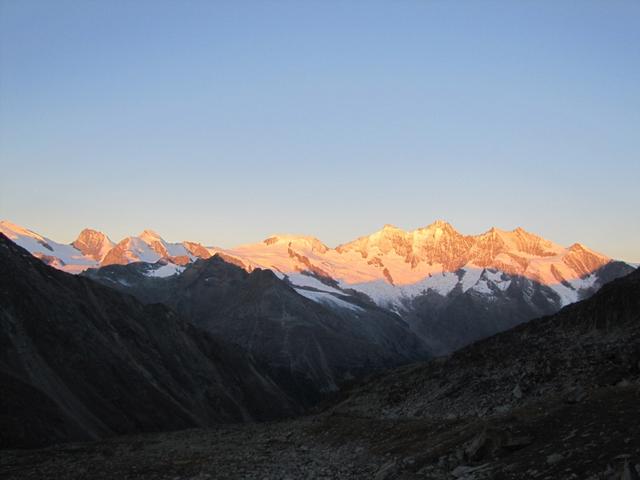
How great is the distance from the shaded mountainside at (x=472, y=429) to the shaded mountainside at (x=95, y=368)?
30723 millimetres

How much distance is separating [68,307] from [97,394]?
19.1 meters

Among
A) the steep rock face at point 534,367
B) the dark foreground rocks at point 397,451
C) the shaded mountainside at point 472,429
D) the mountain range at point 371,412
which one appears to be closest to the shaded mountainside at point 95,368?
the mountain range at point 371,412

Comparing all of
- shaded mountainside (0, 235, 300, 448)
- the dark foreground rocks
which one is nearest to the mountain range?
the dark foreground rocks

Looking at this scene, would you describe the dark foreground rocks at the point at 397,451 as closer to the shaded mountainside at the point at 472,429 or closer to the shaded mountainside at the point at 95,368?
the shaded mountainside at the point at 472,429

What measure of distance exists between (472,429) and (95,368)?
81711mm

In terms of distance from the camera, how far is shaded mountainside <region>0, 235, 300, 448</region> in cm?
7950

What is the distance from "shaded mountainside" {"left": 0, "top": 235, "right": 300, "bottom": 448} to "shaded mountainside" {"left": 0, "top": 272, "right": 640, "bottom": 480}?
101 feet

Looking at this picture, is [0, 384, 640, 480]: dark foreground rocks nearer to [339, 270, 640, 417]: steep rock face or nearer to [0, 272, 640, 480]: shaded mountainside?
[0, 272, 640, 480]: shaded mountainside

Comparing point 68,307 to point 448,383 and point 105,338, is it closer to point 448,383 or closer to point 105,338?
point 105,338

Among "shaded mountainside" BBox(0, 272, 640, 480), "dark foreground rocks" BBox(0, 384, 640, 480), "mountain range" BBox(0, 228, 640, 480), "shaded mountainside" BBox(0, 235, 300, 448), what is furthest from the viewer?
"shaded mountainside" BBox(0, 235, 300, 448)

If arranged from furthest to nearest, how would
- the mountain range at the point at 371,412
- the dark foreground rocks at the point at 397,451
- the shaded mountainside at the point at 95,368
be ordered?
the shaded mountainside at the point at 95,368, the mountain range at the point at 371,412, the dark foreground rocks at the point at 397,451

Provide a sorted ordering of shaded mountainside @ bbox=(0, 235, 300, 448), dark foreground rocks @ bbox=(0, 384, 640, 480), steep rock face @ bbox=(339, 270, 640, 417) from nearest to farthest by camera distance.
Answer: dark foreground rocks @ bbox=(0, 384, 640, 480) < steep rock face @ bbox=(339, 270, 640, 417) < shaded mountainside @ bbox=(0, 235, 300, 448)

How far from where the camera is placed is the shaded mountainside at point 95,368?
79.5 metres

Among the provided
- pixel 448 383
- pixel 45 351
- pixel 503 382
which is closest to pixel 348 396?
pixel 448 383
